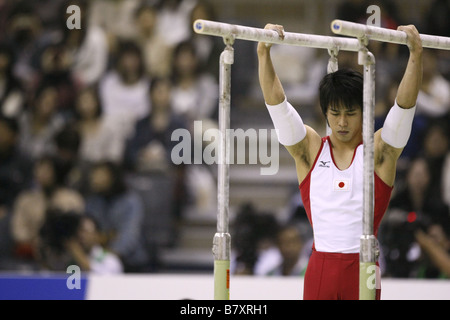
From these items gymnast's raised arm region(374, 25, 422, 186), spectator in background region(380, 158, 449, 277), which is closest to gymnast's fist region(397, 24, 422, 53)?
gymnast's raised arm region(374, 25, 422, 186)

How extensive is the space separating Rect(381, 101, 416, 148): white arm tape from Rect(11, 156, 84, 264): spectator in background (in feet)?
14.3

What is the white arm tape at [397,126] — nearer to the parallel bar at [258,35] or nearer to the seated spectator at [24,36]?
the parallel bar at [258,35]

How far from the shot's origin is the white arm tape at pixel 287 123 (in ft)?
11.9

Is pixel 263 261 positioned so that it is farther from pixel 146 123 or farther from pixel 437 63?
pixel 437 63

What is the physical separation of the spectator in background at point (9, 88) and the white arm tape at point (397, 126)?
5.59m

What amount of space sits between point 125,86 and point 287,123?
481cm

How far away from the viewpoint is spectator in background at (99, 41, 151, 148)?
26.6 feet

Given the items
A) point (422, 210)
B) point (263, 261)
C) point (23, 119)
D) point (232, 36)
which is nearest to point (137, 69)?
point (23, 119)

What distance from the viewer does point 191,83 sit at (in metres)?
8.05

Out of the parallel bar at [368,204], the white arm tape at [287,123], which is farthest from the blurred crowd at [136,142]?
the parallel bar at [368,204]

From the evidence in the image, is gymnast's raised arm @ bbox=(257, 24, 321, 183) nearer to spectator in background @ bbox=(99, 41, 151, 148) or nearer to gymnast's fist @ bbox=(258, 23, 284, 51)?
gymnast's fist @ bbox=(258, 23, 284, 51)

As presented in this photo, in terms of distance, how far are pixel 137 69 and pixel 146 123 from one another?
74 cm

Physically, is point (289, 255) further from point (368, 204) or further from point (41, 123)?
point (368, 204)

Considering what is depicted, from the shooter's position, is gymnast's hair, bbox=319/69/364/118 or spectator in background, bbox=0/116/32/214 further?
spectator in background, bbox=0/116/32/214
